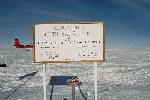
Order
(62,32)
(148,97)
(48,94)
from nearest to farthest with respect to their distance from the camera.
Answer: (62,32) → (148,97) → (48,94)

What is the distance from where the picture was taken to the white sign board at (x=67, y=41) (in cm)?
378

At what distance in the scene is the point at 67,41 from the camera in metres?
3.80

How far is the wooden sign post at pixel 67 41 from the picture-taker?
3.78 m

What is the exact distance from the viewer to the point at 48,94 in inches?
222

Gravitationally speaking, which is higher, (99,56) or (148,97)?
(99,56)

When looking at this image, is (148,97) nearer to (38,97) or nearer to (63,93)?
(63,93)

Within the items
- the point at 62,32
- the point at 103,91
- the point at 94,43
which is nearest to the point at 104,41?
the point at 94,43

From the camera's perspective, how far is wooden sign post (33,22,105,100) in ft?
12.4

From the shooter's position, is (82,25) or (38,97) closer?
(82,25)

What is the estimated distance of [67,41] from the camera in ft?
12.5

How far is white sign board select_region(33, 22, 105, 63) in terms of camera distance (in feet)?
12.4

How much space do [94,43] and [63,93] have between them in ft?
9.89

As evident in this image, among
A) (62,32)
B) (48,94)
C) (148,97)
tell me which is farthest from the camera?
(48,94)

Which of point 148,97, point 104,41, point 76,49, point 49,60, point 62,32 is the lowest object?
point 148,97
